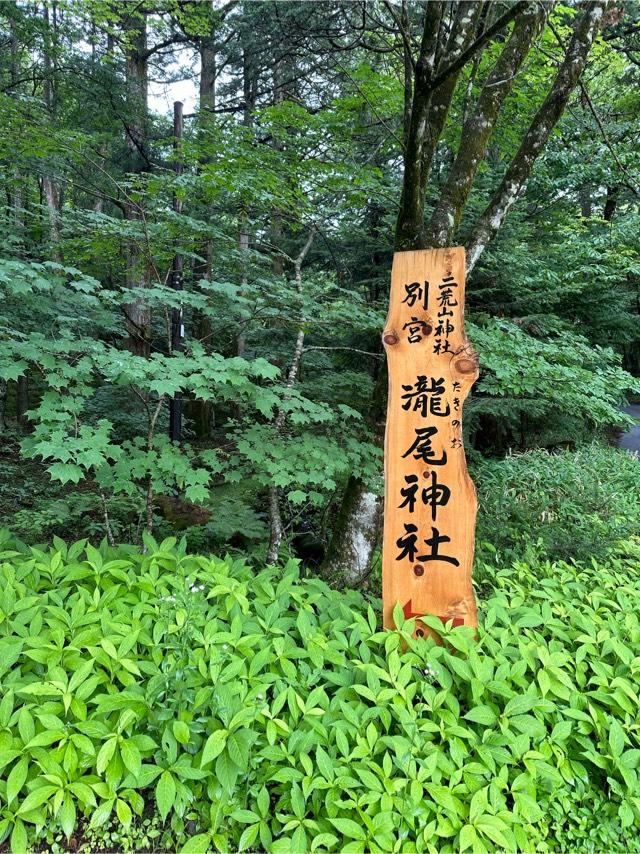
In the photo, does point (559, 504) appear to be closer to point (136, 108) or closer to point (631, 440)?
point (631, 440)

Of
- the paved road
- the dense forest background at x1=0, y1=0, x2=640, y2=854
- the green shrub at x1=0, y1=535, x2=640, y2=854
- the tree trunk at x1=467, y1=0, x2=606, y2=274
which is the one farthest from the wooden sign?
the paved road

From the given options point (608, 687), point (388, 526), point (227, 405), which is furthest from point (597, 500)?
point (227, 405)

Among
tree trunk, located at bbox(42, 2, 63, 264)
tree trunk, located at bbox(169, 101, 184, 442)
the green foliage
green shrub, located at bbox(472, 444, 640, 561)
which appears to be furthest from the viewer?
tree trunk, located at bbox(42, 2, 63, 264)

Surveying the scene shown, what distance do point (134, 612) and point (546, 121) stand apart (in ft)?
15.1

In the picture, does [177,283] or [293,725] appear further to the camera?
[177,283]

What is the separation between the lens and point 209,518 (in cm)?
504

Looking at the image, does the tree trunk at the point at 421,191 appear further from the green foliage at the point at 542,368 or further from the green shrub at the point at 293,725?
the green shrub at the point at 293,725

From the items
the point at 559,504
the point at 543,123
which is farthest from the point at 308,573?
the point at 543,123

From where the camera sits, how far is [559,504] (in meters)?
4.81

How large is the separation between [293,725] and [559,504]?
389 cm

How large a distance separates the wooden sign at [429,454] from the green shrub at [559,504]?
1.80m

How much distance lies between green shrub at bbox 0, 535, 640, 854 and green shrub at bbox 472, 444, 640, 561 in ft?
5.09

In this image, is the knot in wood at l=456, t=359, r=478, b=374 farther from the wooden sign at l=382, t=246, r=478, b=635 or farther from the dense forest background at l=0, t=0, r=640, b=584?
the dense forest background at l=0, t=0, r=640, b=584

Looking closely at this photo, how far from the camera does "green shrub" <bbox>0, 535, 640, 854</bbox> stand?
1.74 m
